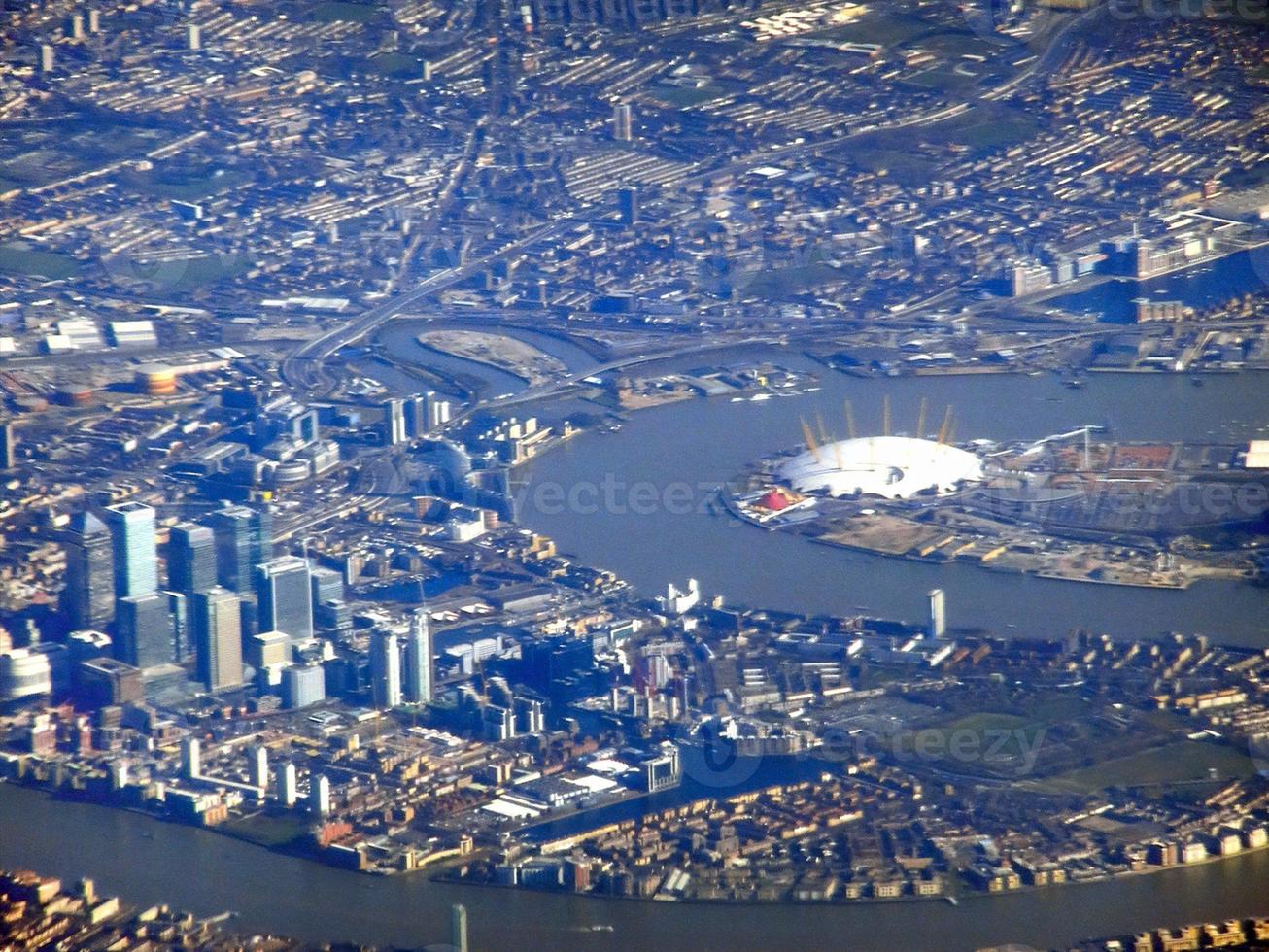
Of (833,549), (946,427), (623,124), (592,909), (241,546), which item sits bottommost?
A: (592,909)

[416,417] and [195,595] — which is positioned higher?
[195,595]

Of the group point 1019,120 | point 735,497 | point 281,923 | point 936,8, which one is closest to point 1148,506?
point 735,497

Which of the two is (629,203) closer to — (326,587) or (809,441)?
(809,441)

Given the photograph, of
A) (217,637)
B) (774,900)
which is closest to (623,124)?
(217,637)

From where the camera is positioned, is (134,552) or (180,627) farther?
(134,552)

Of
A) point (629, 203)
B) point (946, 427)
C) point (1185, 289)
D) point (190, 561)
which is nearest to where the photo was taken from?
point (190, 561)

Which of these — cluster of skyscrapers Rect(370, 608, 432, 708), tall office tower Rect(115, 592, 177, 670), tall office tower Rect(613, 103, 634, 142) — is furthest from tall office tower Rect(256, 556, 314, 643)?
tall office tower Rect(613, 103, 634, 142)
